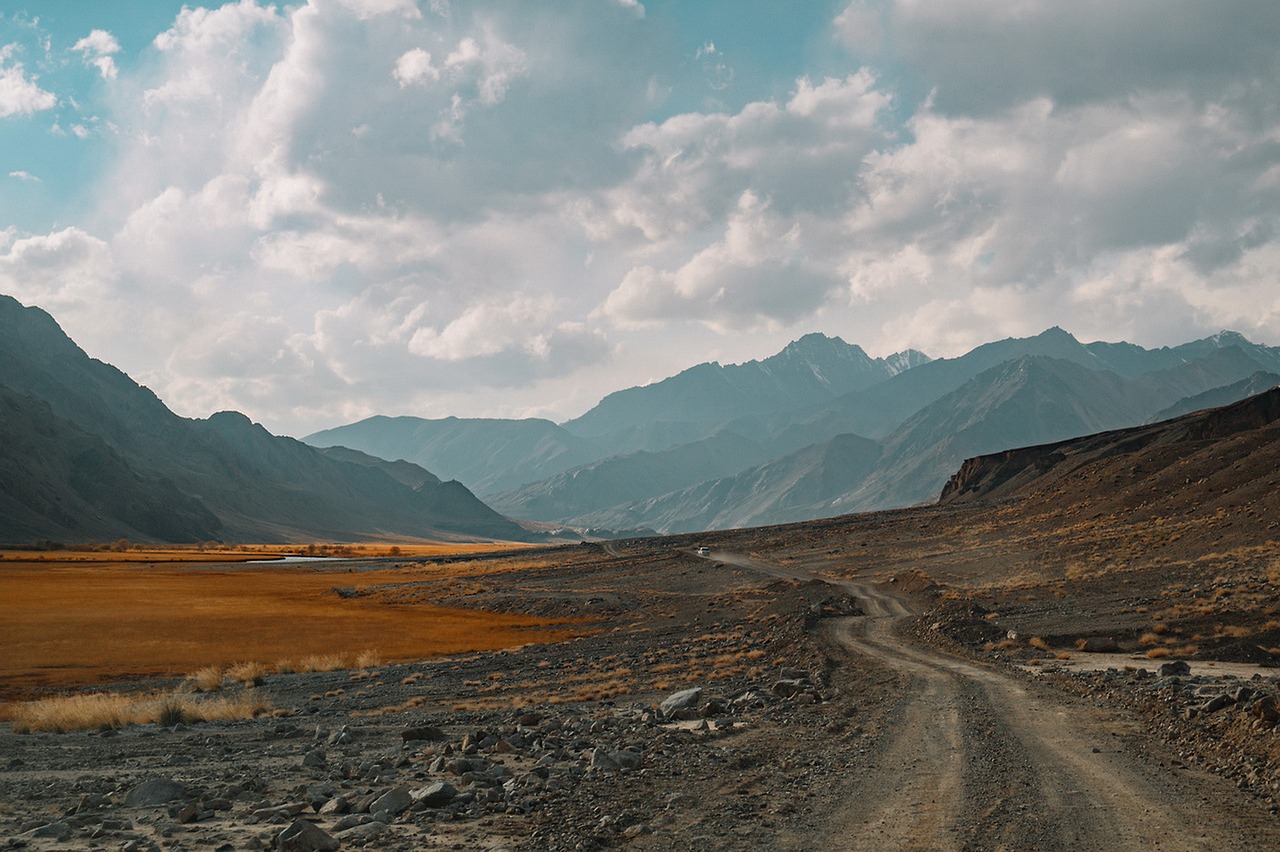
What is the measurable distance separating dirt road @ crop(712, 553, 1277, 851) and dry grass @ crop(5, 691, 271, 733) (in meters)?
18.4

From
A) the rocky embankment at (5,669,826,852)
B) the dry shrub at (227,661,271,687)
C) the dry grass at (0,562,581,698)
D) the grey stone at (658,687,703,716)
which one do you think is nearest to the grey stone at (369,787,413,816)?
the rocky embankment at (5,669,826,852)

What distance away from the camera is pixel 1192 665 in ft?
73.7

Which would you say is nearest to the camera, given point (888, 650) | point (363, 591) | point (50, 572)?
point (888, 650)

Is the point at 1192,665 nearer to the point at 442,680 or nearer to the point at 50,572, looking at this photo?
the point at 442,680

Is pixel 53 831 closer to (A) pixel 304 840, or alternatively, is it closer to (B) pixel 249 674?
(A) pixel 304 840

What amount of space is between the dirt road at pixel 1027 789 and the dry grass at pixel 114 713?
60.3ft

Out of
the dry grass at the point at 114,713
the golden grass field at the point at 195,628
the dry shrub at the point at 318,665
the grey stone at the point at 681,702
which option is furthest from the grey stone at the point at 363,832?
the golden grass field at the point at 195,628

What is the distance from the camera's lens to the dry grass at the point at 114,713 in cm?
2069

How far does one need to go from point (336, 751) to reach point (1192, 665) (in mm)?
23416

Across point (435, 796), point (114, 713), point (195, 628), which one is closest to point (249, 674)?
point (114, 713)

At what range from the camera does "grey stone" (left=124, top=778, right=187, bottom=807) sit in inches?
503

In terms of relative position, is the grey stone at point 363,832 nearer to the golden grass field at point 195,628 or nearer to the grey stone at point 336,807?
the grey stone at point 336,807

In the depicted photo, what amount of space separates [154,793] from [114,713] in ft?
34.6

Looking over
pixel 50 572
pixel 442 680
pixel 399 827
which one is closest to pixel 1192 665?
pixel 399 827
